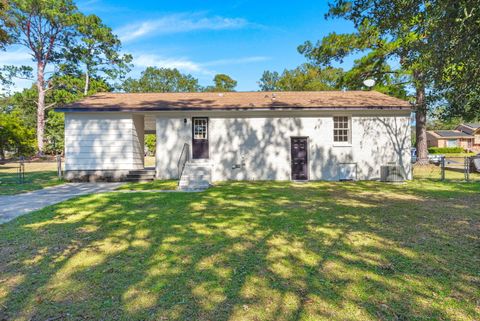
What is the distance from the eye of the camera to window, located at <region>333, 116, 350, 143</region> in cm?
1382

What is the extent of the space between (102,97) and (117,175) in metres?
5.16

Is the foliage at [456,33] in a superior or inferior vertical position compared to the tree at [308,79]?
inferior

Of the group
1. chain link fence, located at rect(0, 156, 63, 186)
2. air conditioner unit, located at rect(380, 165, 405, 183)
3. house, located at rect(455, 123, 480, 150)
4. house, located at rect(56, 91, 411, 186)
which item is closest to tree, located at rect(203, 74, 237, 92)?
chain link fence, located at rect(0, 156, 63, 186)

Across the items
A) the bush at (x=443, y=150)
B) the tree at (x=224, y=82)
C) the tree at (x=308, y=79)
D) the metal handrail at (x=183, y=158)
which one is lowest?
the metal handrail at (x=183, y=158)

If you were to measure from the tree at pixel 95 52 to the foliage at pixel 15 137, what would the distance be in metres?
7.29

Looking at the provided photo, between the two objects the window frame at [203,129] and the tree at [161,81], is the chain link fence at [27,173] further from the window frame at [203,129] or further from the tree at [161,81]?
the tree at [161,81]

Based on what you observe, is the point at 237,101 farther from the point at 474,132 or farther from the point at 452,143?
the point at 474,132

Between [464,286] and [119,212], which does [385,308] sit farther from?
[119,212]

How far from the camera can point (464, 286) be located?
3.08 meters

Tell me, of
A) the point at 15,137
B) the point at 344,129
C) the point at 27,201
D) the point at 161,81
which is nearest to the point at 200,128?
the point at 344,129

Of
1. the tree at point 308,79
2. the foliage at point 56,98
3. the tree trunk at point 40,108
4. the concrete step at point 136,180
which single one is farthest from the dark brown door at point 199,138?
the tree at point 308,79

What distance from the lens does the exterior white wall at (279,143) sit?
1360cm

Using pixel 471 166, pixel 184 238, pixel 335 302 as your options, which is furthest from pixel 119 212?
pixel 471 166

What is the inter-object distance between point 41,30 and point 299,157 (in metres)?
33.1
